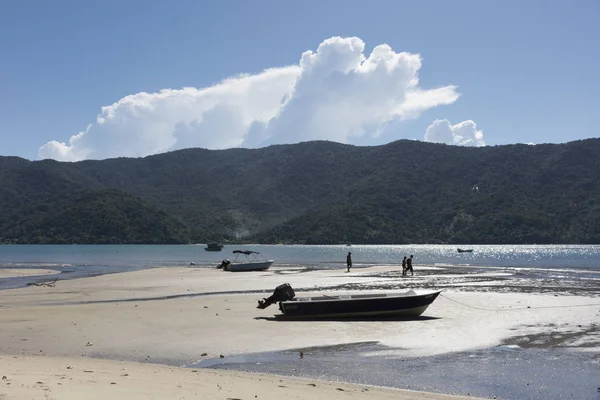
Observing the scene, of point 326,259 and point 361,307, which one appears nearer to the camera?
point 361,307

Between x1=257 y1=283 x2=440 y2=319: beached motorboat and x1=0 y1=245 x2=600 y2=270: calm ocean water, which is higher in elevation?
x1=257 y1=283 x2=440 y2=319: beached motorboat

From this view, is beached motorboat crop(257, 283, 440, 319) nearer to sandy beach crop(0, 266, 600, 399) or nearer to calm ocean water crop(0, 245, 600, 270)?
sandy beach crop(0, 266, 600, 399)

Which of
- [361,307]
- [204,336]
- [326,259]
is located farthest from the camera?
[326,259]

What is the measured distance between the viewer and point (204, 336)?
20.3m

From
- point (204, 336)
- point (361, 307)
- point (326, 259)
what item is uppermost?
point (361, 307)

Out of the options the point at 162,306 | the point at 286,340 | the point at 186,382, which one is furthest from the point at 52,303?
the point at 186,382

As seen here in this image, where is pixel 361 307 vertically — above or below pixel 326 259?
above

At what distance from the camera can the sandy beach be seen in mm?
11672

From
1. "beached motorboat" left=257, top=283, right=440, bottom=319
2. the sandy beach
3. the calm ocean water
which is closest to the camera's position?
the sandy beach

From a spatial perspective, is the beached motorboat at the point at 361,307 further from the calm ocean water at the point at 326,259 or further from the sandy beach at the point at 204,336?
the calm ocean water at the point at 326,259

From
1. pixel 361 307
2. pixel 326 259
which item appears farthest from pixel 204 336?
pixel 326 259

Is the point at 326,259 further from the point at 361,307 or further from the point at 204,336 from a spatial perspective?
the point at 204,336

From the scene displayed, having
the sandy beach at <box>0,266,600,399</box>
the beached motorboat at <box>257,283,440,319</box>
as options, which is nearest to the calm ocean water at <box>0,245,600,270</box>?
the sandy beach at <box>0,266,600,399</box>

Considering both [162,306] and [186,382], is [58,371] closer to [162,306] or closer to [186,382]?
[186,382]
